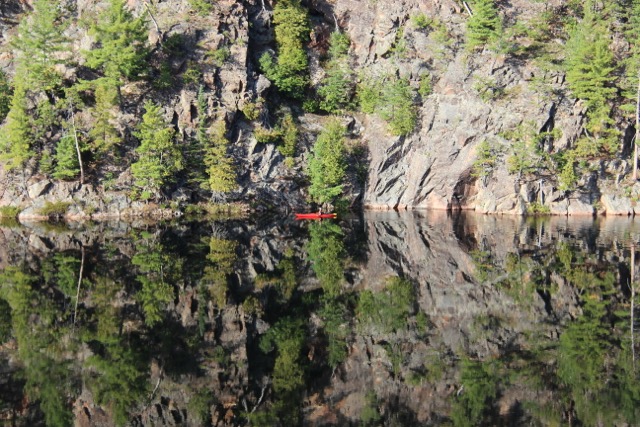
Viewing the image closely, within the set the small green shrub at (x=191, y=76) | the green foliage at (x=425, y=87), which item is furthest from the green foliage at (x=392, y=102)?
the small green shrub at (x=191, y=76)

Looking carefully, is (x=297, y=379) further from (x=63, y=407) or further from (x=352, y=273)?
(x=352, y=273)

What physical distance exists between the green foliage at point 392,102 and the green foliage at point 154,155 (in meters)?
24.0

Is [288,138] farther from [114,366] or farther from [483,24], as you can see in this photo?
[114,366]

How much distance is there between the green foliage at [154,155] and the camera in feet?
179

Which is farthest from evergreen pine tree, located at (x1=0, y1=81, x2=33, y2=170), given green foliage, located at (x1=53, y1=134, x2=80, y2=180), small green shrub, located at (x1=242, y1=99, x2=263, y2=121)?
small green shrub, located at (x1=242, y1=99, x2=263, y2=121)

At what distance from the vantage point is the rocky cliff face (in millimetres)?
57000

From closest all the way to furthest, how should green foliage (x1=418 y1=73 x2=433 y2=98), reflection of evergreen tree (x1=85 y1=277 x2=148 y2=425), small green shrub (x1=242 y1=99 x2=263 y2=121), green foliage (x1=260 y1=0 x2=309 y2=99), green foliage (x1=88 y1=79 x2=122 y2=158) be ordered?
reflection of evergreen tree (x1=85 y1=277 x2=148 y2=425) < green foliage (x1=88 y1=79 x2=122 y2=158) < small green shrub (x1=242 y1=99 x2=263 y2=121) < green foliage (x1=418 y1=73 x2=433 y2=98) < green foliage (x1=260 y1=0 x2=309 y2=99)

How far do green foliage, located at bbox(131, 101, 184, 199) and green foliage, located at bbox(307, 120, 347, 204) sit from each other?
47.6 ft

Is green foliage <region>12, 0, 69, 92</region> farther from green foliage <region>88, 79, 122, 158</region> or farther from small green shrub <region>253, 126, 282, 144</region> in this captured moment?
small green shrub <region>253, 126, 282, 144</region>

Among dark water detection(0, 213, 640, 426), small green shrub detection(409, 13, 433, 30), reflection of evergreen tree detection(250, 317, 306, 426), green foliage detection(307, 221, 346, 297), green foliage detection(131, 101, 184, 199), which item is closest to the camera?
reflection of evergreen tree detection(250, 317, 306, 426)

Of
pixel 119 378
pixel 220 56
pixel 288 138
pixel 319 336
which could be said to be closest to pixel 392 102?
pixel 288 138

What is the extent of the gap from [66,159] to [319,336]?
4393 centimetres

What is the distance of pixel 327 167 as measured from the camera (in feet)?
194

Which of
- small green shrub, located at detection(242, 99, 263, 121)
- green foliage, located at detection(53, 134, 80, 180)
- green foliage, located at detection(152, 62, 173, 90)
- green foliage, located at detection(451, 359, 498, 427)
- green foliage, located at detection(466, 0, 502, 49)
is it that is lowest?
green foliage, located at detection(53, 134, 80, 180)
